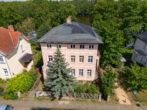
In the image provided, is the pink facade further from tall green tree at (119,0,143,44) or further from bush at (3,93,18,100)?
tall green tree at (119,0,143,44)

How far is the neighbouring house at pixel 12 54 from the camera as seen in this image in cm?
2237

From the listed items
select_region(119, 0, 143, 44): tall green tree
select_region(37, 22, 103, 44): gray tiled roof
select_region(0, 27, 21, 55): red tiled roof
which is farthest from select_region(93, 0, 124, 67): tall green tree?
select_region(0, 27, 21, 55): red tiled roof

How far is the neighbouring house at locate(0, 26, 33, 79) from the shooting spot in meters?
22.4

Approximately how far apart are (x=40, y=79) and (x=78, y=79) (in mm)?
8739

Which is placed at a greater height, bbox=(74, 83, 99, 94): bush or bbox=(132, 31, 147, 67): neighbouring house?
bbox=(132, 31, 147, 67): neighbouring house

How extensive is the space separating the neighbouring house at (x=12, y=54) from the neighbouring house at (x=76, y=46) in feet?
23.7

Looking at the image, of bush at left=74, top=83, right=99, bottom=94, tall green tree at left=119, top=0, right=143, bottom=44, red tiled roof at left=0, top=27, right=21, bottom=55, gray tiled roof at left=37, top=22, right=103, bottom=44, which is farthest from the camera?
tall green tree at left=119, top=0, right=143, bottom=44

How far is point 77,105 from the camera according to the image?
730 inches

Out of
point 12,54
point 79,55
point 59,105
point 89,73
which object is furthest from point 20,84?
point 89,73

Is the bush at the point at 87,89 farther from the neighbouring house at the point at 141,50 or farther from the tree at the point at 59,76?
the neighbouring house at the point at 141,50

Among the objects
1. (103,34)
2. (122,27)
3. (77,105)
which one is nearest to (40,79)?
(77,105)

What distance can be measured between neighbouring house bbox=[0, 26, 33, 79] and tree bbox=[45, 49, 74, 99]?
412 inches

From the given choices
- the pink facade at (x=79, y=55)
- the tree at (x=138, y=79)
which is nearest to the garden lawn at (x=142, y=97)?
the tree at (x=138, y=79)

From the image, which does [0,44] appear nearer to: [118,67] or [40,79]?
[40,79]
